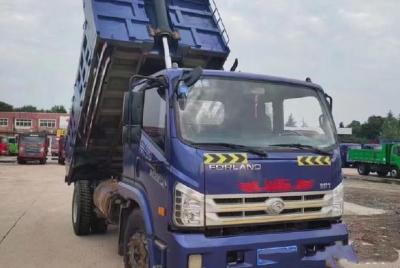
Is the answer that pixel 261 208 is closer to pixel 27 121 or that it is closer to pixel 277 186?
pixel 277 186

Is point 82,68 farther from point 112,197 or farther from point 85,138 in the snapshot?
point 112,197

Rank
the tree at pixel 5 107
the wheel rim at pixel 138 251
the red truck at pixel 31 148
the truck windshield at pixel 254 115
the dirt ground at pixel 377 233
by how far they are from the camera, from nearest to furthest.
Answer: the truck windshield at pixel 254 115, the wheel rim at pixel 138 251, the dirt ground at pixel 377 233, the red truck at pixel 31 148, the tree at pixel 5 107

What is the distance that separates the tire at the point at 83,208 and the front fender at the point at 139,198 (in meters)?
2.67

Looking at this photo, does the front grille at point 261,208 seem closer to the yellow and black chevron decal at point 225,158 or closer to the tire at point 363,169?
the yellow and black chevron decal at point 225,158

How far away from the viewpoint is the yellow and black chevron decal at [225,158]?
13.4 ft

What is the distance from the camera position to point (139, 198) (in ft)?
15.9

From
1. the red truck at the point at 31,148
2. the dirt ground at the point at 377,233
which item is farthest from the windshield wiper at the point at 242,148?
the red truck at the point at 31,148

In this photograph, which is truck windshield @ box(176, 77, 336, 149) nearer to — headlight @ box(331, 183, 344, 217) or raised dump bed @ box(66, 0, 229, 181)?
headlight @ box(331, 183, 344, 217)

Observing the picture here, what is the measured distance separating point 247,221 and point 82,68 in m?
4.67

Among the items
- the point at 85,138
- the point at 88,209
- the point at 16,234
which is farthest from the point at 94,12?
the point at 16,234

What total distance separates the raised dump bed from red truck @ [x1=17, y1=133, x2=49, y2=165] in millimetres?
29286

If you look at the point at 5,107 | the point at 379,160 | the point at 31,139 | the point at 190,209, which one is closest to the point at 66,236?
the point at 190,209

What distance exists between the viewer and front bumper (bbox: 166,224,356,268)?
3.96 m

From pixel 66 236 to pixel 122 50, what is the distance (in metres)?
3.74
